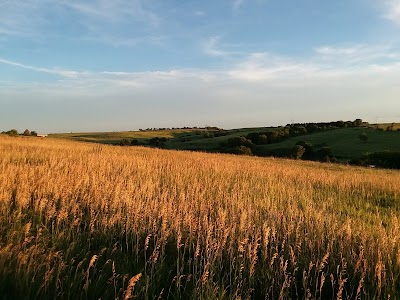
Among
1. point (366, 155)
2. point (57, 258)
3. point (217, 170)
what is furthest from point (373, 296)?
point (366, 155)

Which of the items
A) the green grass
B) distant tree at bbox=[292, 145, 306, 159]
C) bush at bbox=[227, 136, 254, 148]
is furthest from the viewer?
bush at bbox=[227, 136, 254, 148]

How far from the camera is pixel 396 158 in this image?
51.0 m

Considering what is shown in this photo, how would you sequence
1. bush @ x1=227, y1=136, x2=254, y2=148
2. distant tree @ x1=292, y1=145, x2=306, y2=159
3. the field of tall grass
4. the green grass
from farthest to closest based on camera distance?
1. bush @ x1=227, y1=136, x2=254, y2=148
2. the green grass
3. distant tree @ x1=292, y1=145, x2=306, y2=159
4. the field of tall grass

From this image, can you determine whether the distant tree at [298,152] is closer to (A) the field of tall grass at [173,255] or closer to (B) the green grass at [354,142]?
(B) the green grass at [354,142]

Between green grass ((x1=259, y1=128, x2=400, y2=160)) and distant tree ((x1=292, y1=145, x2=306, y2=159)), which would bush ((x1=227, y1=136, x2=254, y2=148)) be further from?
distant tree ((x1=292, y1=145, x2=306, y2=159))

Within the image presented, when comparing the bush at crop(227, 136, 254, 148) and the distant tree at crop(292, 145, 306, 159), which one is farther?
the bush at crop(227, 136, 254, 148)

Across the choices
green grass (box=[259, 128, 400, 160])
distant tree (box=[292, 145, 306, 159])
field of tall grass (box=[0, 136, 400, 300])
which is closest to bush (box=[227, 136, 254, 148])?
green grass (box=[259, 128, 400, 160])

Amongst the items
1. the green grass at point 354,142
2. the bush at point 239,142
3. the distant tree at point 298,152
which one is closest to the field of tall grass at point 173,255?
the distant tree at point 298,152

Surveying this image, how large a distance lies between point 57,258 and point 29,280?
0.61 m

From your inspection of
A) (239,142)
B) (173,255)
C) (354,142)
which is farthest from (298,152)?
(173,255)

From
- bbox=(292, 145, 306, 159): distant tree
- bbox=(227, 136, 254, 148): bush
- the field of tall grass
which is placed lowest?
bbox=(292, 145, 306, 159): distant tree

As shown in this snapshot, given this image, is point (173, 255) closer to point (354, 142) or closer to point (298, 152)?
point (298, 152)

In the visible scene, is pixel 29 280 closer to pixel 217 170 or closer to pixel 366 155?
pixel 217 170

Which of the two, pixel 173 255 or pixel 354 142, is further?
pixel 354 142
